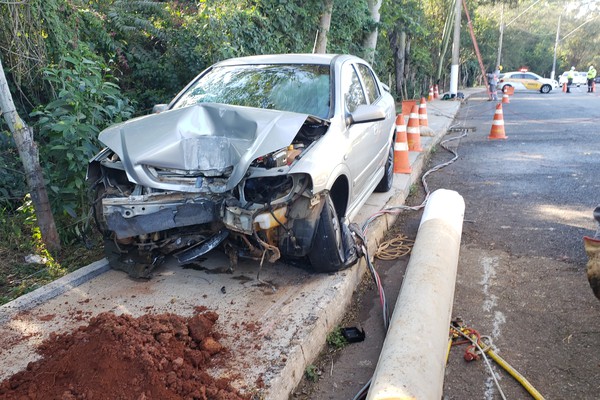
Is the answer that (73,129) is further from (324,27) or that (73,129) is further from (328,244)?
(324,27)

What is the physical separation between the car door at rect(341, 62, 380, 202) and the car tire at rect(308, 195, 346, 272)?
2.05 feet

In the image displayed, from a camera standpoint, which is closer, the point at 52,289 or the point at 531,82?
the point at 52,289

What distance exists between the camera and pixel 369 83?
5.95 metres

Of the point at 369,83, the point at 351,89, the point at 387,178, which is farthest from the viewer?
the point at 387,178

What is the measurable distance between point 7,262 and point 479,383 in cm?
430

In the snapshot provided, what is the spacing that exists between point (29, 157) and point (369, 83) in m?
3.81

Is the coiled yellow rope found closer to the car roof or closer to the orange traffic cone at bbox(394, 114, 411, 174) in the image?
the car roof

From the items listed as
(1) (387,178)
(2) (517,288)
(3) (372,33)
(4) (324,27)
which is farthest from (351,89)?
(3) (372,33)

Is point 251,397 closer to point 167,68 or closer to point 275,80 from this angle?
point 275,80

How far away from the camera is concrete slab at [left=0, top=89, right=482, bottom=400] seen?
300 centimetres

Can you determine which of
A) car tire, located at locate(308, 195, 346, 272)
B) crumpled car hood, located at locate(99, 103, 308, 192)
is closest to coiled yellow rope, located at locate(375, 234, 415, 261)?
car tire, located at locate(308, 195, 346, 272)

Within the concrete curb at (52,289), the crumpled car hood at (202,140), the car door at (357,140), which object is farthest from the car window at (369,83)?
the concrete curb at (52,289)

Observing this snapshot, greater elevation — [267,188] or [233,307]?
[267,188]

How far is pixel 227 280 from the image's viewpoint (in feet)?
13.4
